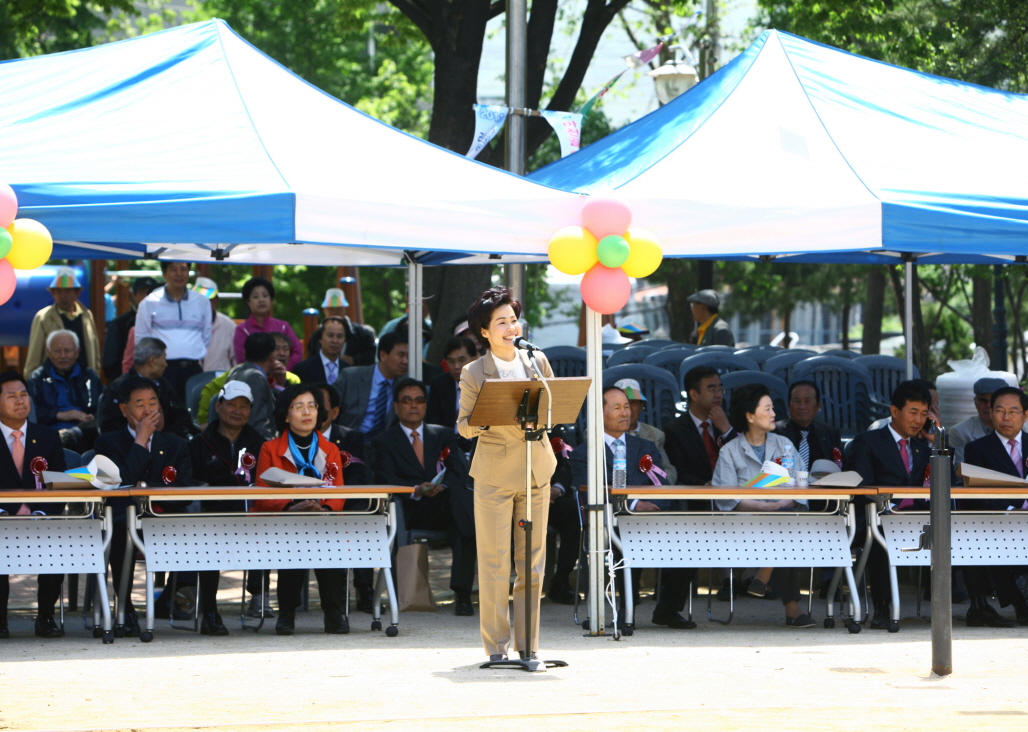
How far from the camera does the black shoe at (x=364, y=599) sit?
8445 mm

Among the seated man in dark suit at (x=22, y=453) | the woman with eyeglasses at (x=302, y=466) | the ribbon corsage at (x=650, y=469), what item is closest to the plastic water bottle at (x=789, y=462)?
the ribbon corsage at (x=650, y=469)

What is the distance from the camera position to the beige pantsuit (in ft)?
21.2

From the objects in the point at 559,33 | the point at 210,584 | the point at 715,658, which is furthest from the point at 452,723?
the point at 559,33

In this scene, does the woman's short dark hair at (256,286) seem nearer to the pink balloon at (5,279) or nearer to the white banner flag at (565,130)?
the white banner flag at (565,130)

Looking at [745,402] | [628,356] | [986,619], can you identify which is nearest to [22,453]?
[745,402]

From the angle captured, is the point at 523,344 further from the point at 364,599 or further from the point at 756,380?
the point at 756,380

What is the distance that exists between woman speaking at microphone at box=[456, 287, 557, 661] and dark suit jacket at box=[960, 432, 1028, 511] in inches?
129

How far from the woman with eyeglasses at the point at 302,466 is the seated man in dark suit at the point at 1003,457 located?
3.79 m

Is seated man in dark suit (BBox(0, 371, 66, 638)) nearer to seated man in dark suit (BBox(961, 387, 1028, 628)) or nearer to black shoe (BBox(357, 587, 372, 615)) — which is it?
black shoe (BBox(357, 587, 372, 615))

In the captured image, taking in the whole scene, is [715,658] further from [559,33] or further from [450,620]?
[559,33]

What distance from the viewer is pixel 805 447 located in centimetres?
919

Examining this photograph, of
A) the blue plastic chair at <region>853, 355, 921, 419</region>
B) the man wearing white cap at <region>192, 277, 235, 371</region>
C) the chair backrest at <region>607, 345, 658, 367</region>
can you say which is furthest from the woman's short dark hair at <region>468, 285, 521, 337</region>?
the chair backrest at <region>607, 345, 658, 367</region>

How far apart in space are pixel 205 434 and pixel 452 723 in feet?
11.8

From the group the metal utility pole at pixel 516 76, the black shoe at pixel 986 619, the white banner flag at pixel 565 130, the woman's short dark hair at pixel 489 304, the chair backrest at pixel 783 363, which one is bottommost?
the black shoe at pixel 986 619
